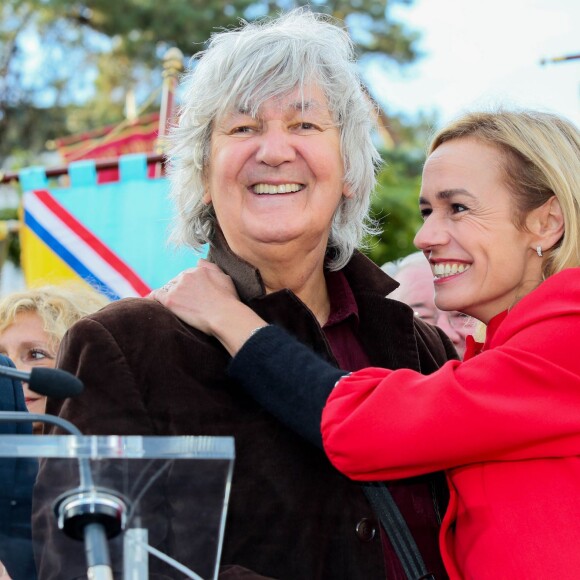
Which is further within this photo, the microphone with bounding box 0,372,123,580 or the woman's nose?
the woman's nose

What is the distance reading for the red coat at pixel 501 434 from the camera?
2.13 meters

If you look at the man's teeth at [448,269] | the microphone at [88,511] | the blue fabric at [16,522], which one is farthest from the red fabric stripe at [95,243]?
the microphone at [88,511]

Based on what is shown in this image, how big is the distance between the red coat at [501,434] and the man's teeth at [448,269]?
1.14ft

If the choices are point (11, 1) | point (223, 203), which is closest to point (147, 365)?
point (223, 203)

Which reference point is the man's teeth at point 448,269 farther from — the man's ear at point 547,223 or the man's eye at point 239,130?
the man's eye at point 239,130

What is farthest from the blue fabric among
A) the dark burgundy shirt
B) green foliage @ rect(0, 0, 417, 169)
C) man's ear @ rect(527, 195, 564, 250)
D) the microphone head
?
green foliage @ rect(0, 0, 417, 169)

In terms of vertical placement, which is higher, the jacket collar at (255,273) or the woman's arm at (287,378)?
the jacket collar at (255,273)

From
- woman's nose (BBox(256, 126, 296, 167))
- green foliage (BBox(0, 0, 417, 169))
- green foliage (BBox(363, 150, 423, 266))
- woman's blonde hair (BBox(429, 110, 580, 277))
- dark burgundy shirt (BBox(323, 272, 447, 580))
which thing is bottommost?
dark burgundy shirt (BBox(323, 272, 447, 580))

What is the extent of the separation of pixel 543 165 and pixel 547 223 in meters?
0.15

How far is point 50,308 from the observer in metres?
3.96

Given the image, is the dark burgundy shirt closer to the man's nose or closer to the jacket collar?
the jacket collar

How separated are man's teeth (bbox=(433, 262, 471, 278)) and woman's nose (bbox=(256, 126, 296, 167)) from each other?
482 mm

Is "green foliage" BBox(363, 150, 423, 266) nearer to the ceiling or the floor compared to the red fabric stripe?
nearer to the ceiling

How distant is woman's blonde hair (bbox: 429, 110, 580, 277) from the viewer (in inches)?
96.9
